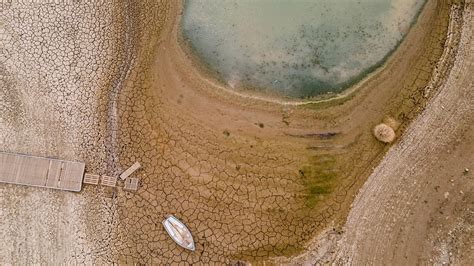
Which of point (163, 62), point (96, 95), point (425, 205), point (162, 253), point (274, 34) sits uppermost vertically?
point (274, 34)

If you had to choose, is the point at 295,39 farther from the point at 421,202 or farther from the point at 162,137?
the point at 421,202

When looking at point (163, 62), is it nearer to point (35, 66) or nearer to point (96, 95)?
point (96, 95)

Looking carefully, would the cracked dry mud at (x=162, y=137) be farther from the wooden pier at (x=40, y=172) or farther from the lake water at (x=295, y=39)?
the lake water at (x=295, y=39)

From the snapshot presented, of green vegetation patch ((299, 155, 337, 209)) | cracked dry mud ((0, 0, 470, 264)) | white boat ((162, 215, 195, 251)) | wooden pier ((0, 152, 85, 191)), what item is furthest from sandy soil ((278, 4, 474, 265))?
wooden pier ((0, 152, 85, 191))

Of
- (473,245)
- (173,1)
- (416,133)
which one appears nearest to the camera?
(473,245)

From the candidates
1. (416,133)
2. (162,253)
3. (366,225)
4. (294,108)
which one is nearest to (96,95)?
(162,253)

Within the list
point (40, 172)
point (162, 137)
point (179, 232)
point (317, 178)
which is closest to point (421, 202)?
point (317, 178)

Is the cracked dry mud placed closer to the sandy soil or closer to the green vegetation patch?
the green vegetation patch
